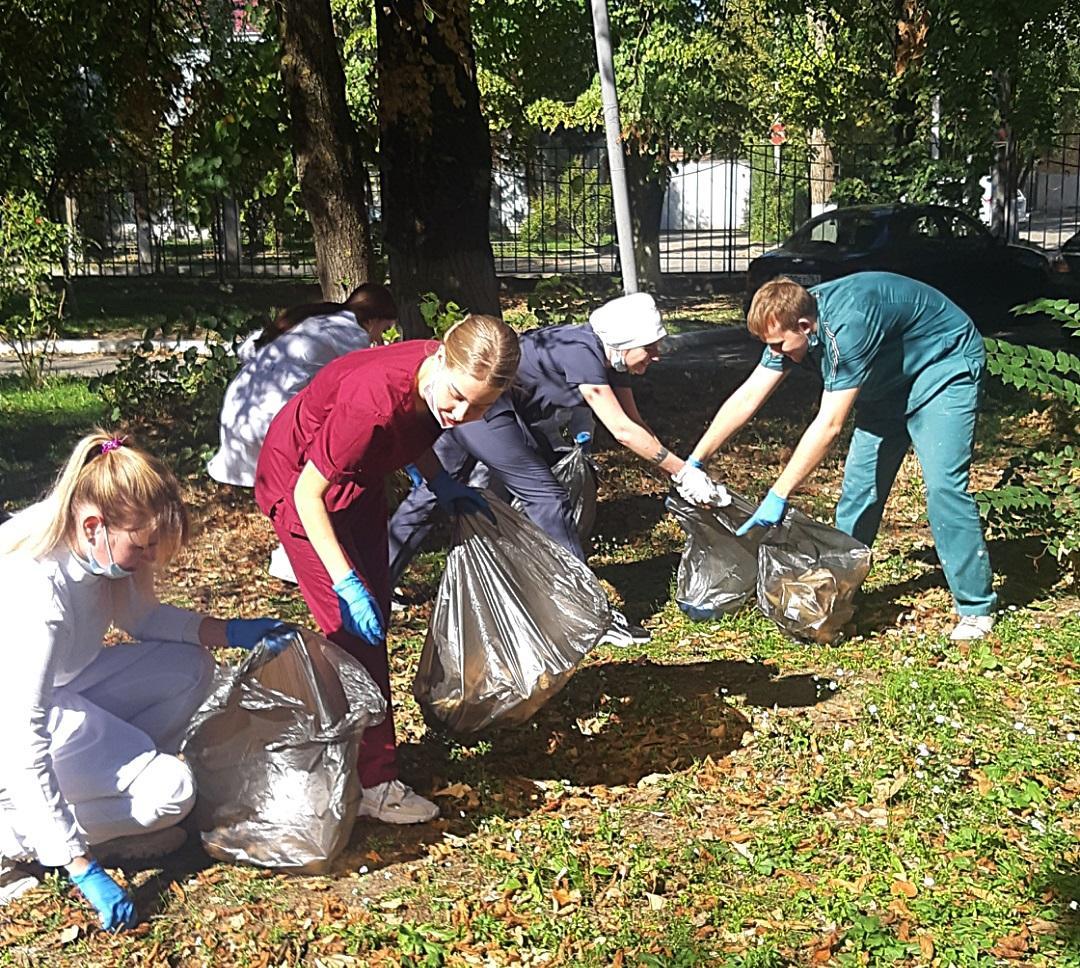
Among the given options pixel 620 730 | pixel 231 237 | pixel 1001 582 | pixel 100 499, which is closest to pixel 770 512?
pixel 620 730

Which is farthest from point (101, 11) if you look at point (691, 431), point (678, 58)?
point (678, 58)

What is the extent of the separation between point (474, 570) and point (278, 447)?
0.76 metres

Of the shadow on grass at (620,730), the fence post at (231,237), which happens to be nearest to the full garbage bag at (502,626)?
the shadow on grass at (620,730)

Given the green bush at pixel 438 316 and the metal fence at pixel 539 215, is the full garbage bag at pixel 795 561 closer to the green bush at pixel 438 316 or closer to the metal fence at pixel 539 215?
the green bush at pixel 438 316

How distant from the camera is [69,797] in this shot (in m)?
3.20

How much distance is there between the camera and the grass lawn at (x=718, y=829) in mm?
3160

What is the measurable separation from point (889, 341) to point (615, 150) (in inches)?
131

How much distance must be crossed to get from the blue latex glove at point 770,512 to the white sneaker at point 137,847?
229 cm

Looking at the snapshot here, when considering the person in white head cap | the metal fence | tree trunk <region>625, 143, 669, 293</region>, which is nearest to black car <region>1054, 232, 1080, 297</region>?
the metal fence

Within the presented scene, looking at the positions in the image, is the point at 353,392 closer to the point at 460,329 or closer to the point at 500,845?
the point at 460,329

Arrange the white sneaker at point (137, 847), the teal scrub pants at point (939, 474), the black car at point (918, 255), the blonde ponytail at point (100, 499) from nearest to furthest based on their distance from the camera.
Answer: the blonde ponytail at point (100, 499), the white sneaker at point (137, 847), the teal scrub pants at point (939, 474), the black car at point (918, 255)

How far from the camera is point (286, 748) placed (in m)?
3.29

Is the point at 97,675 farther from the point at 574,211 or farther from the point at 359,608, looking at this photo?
the point at 574,211

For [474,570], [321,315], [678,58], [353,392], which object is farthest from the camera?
[678,58]
